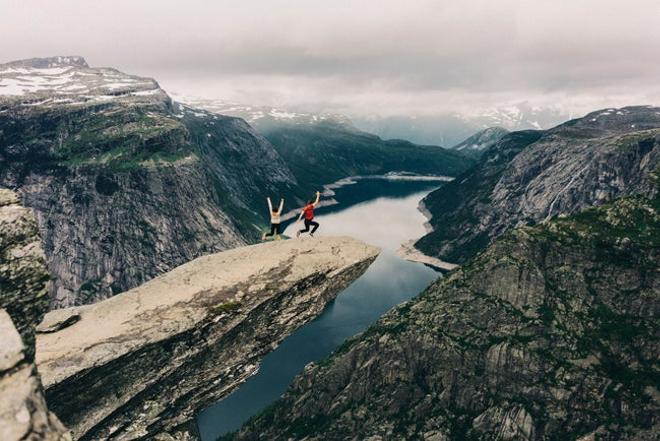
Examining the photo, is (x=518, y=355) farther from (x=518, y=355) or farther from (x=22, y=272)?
(x=22, y=272)

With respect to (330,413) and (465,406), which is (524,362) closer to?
(465,406)

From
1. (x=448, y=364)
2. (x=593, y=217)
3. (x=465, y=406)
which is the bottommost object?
(x=465, y=406)

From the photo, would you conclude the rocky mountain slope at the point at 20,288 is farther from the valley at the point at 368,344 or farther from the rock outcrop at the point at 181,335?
the rock outcrop at the point at 181,335

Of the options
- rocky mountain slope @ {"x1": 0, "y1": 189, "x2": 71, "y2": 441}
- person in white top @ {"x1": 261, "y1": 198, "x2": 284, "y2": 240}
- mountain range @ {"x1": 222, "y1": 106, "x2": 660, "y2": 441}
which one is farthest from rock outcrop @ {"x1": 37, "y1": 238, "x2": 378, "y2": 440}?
mountain range @ {"x1": 222, "y1": 106, "x2": 660, "y2": 441}

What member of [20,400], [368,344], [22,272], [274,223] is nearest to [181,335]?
[22,272]

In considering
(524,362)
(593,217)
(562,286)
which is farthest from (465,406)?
(593,217)

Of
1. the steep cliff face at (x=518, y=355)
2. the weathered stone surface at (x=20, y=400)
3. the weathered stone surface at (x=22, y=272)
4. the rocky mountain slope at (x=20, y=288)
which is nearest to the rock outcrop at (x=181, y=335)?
the weathered stone surface at (x=22, y=272)

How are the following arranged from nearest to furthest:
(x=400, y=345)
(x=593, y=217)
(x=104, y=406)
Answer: (x=104, y=406) → (x=400, y=345) → (x=593, y=217)
